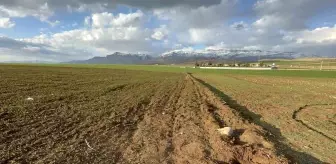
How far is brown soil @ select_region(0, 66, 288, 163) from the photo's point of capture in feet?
31.0

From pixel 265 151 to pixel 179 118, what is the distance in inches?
231

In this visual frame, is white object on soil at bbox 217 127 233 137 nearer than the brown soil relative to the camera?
No

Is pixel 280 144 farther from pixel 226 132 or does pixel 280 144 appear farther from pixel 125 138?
pixel 125 138

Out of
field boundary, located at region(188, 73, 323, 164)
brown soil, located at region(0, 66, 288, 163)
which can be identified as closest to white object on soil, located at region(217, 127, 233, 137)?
brown soil, located at region(0, 66, 288, 163)

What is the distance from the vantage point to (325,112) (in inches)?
810

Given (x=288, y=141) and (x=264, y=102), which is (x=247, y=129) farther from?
(x=264, y=102)

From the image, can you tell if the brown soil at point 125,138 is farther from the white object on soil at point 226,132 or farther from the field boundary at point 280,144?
the field boundary at point 280,144

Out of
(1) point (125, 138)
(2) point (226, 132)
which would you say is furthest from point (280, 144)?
(1) point (125, 138)

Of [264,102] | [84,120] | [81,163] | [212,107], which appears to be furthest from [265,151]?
[264,102]

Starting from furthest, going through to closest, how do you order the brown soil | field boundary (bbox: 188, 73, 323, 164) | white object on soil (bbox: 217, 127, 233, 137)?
white object on soil (bbox: 217, 127, 233, 137) < field boundary (bbox: 188, 73, 323, 164) < the brown soil

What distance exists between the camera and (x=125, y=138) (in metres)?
11.6

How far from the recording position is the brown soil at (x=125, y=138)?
946 cm

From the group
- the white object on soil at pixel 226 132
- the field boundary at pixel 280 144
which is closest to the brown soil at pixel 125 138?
the white object on soil at pixel 226 132

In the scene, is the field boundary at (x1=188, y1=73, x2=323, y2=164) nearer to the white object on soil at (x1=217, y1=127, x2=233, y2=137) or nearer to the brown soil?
the brown soil
